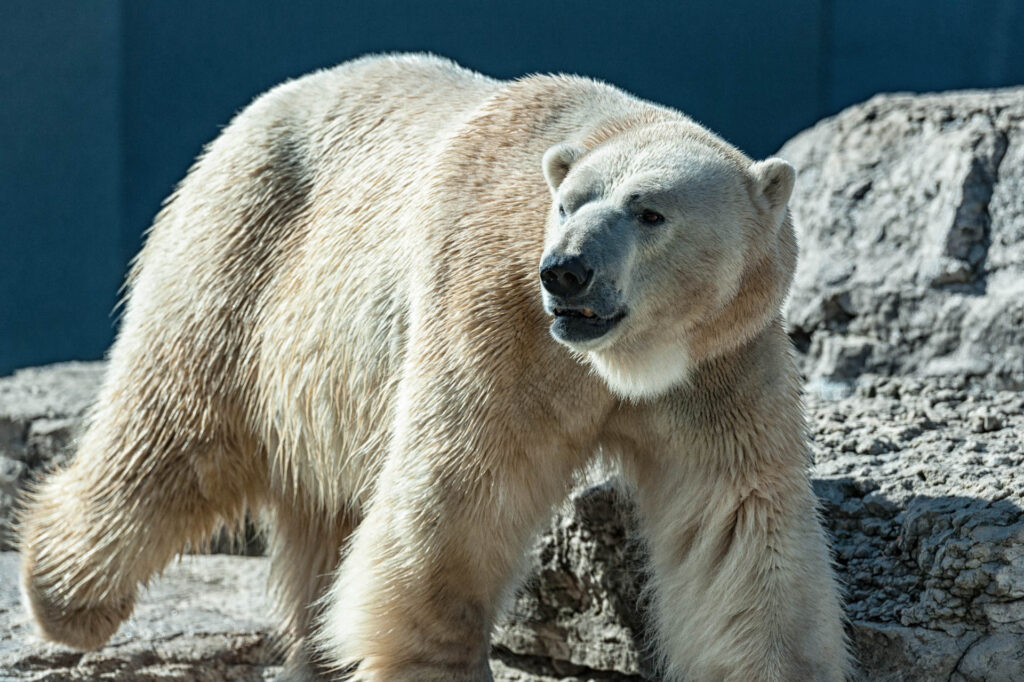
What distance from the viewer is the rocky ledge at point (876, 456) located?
331 cm

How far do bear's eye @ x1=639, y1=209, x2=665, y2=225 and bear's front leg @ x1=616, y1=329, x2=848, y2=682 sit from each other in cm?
41

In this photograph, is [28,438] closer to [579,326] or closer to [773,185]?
[579,326]

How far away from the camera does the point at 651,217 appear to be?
2768 millimetres

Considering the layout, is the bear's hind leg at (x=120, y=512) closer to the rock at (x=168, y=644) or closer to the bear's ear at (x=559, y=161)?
the rock at (x=168, y=644)

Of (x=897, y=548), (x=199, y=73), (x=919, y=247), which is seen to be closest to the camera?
(x=897, y=548)

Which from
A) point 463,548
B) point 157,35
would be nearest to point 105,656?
point 463,548

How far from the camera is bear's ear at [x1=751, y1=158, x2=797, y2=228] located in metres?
2.89

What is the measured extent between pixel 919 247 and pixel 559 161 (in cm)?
224

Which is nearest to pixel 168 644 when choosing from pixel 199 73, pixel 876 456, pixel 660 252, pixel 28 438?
pixel 28 438

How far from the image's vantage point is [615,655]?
3.82 m

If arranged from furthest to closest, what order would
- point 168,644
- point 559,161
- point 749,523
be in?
point 168,644 → point 749,523 → point 559,161

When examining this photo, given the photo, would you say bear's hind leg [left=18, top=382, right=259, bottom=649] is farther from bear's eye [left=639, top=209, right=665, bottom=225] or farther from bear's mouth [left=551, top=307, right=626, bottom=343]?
bear's eye [left=639, top=209, right=665, bottom=225]

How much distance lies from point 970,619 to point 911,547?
233 millimetres

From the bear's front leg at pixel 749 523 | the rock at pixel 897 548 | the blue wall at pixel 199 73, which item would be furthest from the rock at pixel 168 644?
the blue wall at pixel 199 73
